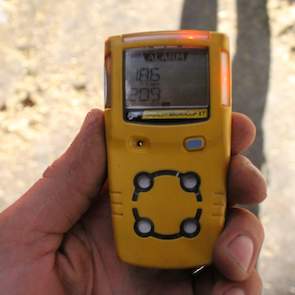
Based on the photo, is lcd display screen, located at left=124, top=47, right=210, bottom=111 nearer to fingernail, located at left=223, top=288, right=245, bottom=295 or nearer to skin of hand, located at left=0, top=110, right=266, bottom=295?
skin of hand, located at left=0, top=110, right=266, bottom=295

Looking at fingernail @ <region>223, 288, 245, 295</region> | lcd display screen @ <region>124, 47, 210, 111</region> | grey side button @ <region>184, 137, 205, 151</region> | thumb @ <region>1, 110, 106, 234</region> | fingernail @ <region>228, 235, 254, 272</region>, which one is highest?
lcd display screen @ <region>124, 47, 210, 111</region>

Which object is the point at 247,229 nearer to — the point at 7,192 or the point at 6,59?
the point at 7,192

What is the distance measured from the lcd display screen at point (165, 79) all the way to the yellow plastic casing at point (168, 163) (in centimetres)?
2

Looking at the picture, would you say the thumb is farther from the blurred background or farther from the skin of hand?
the blurred background

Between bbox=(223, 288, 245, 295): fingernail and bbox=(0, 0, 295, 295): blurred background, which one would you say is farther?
bbox=(0, 0, 295, 295): blurred background

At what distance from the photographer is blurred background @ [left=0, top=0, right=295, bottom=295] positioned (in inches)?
91.8

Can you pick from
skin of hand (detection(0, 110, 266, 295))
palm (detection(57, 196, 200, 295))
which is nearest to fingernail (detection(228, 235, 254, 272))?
skin of hand (detection(0, 110, 266, 295))

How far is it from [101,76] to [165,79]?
3.98 ft

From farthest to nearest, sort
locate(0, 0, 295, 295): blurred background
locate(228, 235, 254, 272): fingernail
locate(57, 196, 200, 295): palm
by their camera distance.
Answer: locate(0, 0, 295, 295): blurred background → locate(57, 196, 200, 295): palm → locate(228, 235, 254, 272): fingernail

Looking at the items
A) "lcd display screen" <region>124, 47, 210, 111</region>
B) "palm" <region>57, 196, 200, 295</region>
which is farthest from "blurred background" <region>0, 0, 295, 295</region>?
"lcd display screen" <region>124, 47, 210, 111</region>

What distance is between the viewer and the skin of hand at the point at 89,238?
50.6 inches

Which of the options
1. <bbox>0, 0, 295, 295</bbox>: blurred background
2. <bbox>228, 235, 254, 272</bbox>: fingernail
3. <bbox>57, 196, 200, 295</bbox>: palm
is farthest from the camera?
<bbox>0, 0, 295, 295</bbox>: blurred background

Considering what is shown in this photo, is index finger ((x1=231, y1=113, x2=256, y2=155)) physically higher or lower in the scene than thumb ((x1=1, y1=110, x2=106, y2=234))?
higher

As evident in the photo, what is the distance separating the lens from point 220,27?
8.36ft
